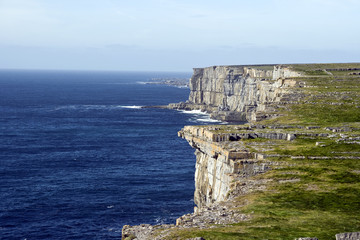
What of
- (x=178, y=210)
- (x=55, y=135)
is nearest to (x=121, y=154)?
(x=55, y=135)

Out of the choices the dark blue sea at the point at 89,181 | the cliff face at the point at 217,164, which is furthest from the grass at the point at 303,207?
the dark blue sea at the point at 89,181

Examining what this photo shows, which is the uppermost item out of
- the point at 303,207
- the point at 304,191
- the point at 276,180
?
the point at 276,180

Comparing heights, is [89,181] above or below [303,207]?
below

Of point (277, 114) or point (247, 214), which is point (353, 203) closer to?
point (247, 214)

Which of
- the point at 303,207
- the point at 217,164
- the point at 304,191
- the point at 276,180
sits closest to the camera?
the point at 303,207

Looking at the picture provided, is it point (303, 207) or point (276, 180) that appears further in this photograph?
point (276, 180)

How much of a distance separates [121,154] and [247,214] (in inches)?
3635

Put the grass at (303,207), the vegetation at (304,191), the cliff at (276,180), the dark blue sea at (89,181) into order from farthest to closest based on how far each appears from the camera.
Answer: the dark blue sea at (89,181)
the cliff at (276,180)
the vegetation at (304,191)
the grass at (303,207)

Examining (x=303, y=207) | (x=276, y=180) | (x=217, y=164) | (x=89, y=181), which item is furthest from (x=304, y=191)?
(x=89, y=181)

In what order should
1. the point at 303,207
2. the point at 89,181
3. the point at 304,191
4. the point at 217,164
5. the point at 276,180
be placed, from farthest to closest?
1. the point at 89,181
2. the point at 217,164
3. the point at 276,180
4. the point at 304,191
5. the point at 303,207

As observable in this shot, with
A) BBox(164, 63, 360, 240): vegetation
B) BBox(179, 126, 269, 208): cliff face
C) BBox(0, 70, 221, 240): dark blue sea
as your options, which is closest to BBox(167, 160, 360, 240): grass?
BBox(164, 63, 360, 240): vegetation

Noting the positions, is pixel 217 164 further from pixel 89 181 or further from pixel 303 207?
pixel 89 181

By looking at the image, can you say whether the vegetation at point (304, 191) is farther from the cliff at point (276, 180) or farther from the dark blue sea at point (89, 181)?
the dark blue sea at point (89, 181)

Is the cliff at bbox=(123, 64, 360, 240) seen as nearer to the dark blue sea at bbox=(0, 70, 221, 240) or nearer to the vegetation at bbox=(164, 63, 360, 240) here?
the vegetation at bbox=(164, 63, 360, 240)
